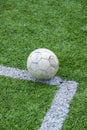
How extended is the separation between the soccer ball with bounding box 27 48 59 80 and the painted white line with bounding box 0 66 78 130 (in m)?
0.19

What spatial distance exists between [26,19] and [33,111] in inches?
109

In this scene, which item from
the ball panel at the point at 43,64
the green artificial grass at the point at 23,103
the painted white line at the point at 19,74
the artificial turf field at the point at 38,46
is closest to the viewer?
the green artificial grass at the point at 23,103

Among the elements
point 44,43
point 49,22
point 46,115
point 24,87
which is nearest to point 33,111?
point 46,115

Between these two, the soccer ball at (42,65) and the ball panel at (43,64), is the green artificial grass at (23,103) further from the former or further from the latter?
the ball panel at (43,64)

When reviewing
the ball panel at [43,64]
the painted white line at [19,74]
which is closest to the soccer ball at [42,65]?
the ball panel at [43,64]

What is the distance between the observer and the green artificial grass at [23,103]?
13.2 ft

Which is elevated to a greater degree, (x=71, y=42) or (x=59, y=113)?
(x=71, y=42)

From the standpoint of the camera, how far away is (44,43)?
577cm

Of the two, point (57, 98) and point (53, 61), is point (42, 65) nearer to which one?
point (53, 61)

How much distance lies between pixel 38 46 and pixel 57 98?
4.72 ft

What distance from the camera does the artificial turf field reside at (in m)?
4.16

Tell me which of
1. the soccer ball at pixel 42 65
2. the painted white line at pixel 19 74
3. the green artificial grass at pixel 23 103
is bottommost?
the green artificial grass at pixel 23 103

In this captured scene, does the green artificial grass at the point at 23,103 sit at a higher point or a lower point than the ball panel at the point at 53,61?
lower

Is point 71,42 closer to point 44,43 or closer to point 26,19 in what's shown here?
point 44,43
